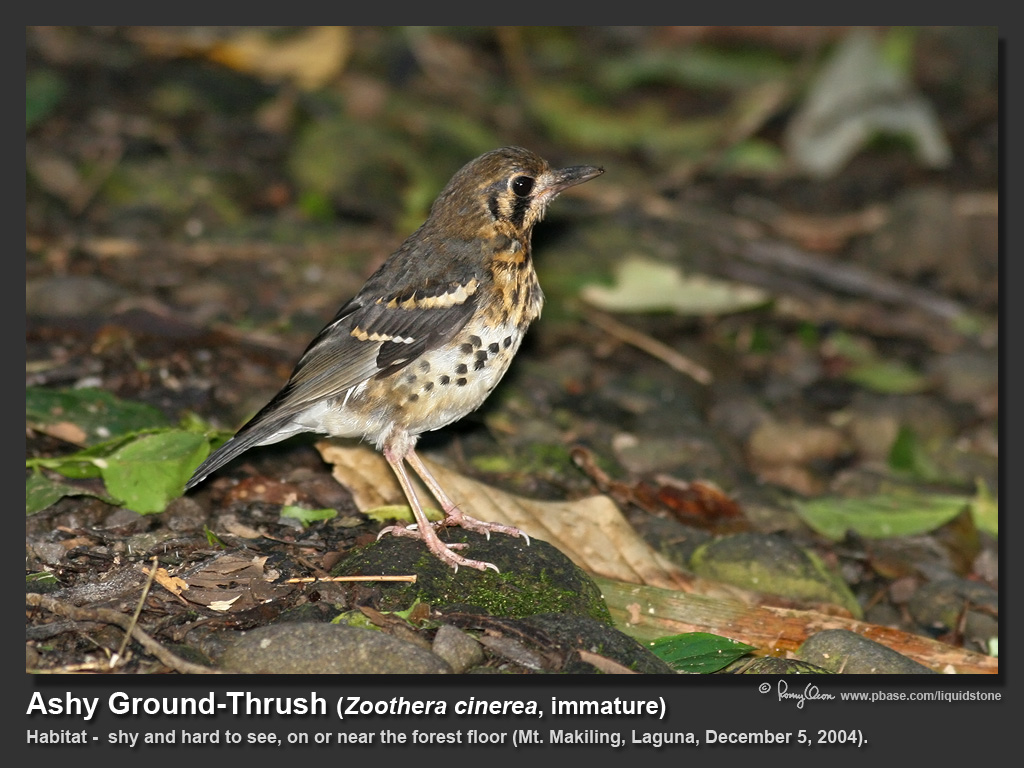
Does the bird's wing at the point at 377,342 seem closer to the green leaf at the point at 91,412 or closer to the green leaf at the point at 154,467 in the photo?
the green leaf at the point at 154,467

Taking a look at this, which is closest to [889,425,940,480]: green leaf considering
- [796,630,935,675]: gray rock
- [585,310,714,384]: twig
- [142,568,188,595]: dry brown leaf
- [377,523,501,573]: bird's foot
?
[585,310,714,384]: twig

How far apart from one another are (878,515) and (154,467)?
401 cm

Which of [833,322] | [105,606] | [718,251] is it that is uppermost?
[718,251]

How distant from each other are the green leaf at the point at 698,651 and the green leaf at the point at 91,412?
3.00 meters

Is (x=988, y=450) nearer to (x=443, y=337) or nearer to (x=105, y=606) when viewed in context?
(x=443, y=337)

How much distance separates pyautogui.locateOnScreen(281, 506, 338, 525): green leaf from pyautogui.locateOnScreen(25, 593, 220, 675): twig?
119 cm

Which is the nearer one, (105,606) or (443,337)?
(105,606)

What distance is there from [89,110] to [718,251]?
556 centimetres

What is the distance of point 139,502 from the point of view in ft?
17.9

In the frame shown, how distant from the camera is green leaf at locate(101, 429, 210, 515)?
5.45 metres

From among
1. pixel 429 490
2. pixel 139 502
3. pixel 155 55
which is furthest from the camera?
pixel 155 55

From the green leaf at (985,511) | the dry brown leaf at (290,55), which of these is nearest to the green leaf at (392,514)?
the green leaf at (985,511)

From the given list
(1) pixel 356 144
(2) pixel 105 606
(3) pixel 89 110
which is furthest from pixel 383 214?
(2) pixel 105 606

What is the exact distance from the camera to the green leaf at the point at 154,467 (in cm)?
545
